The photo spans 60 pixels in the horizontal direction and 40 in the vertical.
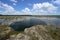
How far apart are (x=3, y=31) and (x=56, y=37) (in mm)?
1504

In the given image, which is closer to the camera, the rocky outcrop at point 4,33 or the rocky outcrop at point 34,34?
the rocky outcrop at point 34,34

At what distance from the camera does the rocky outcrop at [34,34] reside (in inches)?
98.8

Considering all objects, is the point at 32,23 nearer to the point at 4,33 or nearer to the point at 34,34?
the point at 34,34

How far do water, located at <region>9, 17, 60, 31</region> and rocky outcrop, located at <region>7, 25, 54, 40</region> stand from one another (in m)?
0.12

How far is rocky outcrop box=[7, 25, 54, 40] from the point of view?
251 cm

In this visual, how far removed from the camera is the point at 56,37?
8.14 ft

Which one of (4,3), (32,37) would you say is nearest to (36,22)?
(32,37)

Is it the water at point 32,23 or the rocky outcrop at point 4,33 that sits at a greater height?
the water at point 32,23

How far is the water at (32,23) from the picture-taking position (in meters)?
2.57

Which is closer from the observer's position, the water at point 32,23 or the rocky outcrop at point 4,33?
the water at point 32,23

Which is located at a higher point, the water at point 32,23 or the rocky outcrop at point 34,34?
the water at point 32,23

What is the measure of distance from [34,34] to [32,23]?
0.32 m

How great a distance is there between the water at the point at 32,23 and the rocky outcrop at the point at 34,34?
0.12 meters

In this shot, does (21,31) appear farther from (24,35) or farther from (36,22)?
(36,22)
